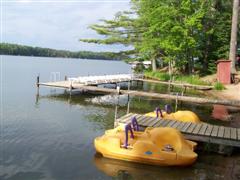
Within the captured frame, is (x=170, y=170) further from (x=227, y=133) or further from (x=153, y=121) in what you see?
(x=153, y=121)

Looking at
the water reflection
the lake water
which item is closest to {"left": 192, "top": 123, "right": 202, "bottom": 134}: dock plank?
the lake water

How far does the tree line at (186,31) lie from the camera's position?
118 ft

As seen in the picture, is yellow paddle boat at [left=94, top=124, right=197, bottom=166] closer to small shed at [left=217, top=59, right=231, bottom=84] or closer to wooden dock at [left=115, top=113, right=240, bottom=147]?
wooden dock at [left=115, top=113, right=240, bottom=147]

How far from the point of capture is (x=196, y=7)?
36844 mm

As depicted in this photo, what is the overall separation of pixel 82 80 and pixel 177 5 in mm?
16254

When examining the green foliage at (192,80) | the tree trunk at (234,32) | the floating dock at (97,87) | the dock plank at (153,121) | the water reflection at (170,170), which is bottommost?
the water reflection at (170,170)

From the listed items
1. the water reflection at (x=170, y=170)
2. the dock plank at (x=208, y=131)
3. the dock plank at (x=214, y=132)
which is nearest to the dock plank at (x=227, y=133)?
the dock plank at (x=214, y=132)

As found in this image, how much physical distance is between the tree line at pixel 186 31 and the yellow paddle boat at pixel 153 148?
1004 inches

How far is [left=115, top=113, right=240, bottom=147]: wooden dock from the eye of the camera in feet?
39.9

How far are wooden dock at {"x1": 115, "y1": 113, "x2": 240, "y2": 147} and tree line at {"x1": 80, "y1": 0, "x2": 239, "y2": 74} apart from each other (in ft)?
74.9

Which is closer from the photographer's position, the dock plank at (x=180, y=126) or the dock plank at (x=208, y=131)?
the dock plank at (x=208, y=131)

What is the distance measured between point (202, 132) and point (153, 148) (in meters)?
2.66

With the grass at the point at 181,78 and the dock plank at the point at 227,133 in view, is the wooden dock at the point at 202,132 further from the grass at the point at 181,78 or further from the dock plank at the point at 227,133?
the grass at the point at 181,78

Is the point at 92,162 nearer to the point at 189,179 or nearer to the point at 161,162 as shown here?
the point at 161,162
